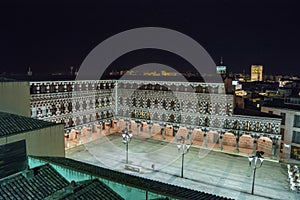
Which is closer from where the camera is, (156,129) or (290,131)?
(290,131)

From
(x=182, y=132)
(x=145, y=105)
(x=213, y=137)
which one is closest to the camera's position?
(x=213, y=137)

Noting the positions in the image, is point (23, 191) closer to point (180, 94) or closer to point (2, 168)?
point (2, 168)

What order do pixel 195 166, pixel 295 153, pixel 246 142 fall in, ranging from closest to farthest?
1. pixel 195 166
2. pixel 295 153
3. pixel 246 142

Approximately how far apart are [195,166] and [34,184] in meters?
20.3

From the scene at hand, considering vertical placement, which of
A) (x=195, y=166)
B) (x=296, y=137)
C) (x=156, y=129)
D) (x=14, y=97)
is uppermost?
(x=14, y=97)

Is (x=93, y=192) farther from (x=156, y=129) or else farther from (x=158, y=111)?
(x=156, y=129)

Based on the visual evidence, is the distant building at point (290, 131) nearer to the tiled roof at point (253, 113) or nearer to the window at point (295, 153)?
the window at point (295, 153)

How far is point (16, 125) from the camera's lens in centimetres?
1416

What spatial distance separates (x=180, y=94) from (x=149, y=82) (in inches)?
202

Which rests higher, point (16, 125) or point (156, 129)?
point (16, 125)

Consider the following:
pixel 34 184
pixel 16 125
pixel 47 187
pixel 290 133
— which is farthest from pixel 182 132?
pixel 34 184

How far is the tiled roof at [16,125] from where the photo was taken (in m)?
13.2

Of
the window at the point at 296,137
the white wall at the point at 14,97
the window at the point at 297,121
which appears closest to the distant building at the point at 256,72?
the window at the point at 297,121

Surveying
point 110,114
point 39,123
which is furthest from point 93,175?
point 110,114
